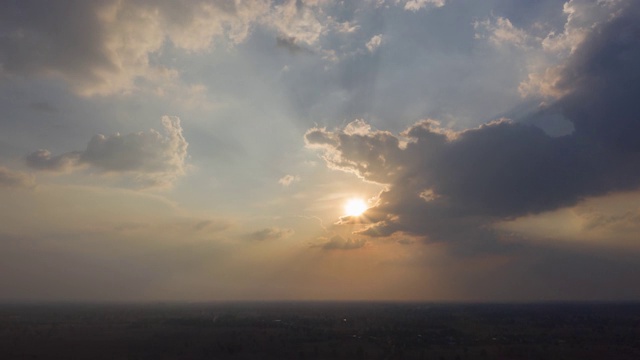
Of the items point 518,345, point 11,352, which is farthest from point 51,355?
point 518,345

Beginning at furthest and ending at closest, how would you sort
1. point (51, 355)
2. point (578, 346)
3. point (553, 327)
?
1. point (553, 327)
2. point (578, 346)
3. point (51, 355)

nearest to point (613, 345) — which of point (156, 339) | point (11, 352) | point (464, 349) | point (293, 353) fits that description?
point (464, 349)

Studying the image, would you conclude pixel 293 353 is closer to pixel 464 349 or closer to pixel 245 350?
pixel 245 350

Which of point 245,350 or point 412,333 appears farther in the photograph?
point 412,333

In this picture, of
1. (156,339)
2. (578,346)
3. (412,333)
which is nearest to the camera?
(578,346)

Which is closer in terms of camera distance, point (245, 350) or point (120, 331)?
point (245, 350)

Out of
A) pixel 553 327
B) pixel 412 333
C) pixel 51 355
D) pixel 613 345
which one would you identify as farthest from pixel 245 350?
pixel 553 327

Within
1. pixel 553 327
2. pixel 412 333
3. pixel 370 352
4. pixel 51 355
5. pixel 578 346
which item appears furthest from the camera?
pixel 553 327

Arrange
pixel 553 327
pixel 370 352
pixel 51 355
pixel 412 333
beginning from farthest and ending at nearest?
1. pixel 553 327
2. pixel 412 333
3. pixel 370 352
4. pixel 51 355

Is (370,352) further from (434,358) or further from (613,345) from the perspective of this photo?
(613,345)
